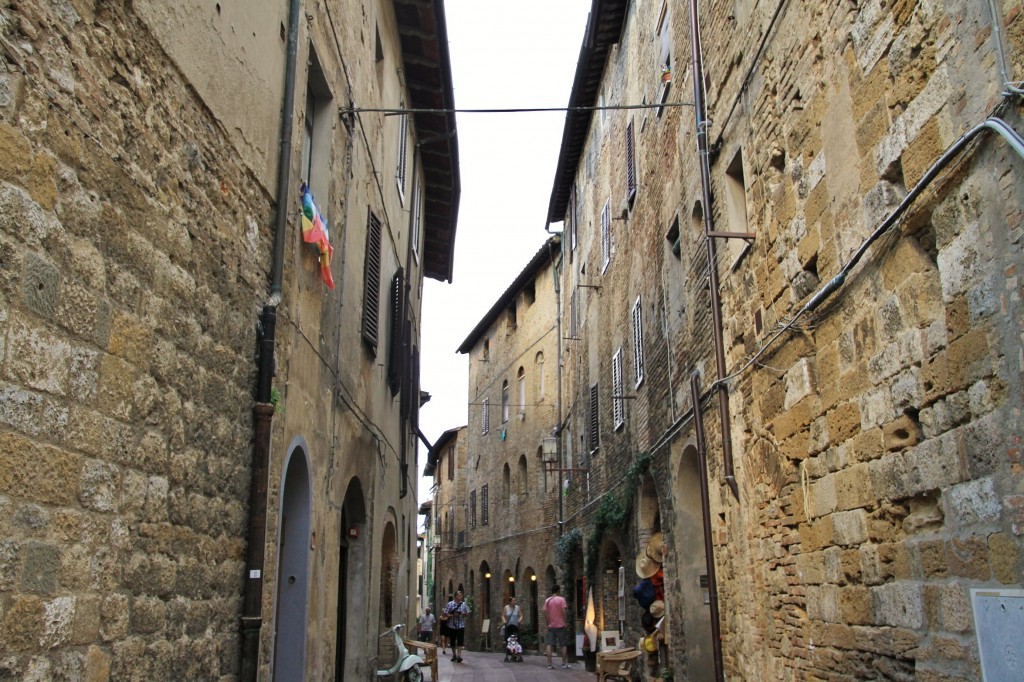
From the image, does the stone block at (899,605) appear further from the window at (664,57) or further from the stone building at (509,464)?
the stone building at (509,464)

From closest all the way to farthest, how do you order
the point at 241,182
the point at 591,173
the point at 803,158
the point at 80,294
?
the point at 80,294, the point at 241,182, the point at 803,158, the point at 591,173

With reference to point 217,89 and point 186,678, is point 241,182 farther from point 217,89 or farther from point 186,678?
point 186,678

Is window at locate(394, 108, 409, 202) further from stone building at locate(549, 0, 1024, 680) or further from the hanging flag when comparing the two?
the hanging flag

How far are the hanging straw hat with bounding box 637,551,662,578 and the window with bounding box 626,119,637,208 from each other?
5.69m

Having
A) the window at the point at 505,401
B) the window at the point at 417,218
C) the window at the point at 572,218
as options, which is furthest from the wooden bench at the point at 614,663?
the window at the point at 505,401

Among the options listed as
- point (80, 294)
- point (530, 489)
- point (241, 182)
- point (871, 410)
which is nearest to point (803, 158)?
point (871, 410)

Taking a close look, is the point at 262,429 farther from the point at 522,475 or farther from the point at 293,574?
the point at 522,475

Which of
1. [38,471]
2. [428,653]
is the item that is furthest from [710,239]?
[428,653]

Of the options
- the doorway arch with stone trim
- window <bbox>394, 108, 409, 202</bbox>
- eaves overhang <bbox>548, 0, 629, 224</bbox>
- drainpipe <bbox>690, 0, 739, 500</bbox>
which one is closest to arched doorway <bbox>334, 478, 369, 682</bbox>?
the doorway arch with stone trim

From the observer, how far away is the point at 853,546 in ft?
18.4

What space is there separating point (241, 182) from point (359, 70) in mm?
4425

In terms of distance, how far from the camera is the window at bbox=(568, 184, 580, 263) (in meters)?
22.5

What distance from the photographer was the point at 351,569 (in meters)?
10.1

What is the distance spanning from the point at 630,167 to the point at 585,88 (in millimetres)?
5181
